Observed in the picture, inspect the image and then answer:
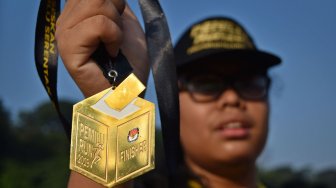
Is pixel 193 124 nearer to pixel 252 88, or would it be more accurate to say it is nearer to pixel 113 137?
pixel 252 88

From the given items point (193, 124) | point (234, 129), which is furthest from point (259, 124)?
point (193, 124)

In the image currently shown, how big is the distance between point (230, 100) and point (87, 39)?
969 mm

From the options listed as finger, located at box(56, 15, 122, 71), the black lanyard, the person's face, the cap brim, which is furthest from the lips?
finger, located at box(56, 15, 122, 71)

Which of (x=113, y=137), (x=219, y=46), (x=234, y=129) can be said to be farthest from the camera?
(x=219, y=46)

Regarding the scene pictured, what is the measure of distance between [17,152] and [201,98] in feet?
73.3

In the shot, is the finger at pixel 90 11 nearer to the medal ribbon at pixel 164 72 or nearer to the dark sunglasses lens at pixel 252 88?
the medal ribbon at pixel 164 72

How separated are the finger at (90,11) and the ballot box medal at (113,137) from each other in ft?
0.44

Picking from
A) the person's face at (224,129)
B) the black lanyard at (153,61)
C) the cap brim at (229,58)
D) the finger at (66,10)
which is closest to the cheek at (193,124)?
the person's face at (224,129)

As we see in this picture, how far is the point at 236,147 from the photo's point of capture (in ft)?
6.42

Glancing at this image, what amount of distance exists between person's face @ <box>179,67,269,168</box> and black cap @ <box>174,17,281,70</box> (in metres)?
0.10

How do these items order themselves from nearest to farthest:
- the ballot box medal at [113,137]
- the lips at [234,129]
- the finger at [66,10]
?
the ballot box medal at [113,137] → the finger at [66,10] → the lips at [234,129]

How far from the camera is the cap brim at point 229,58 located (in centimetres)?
202

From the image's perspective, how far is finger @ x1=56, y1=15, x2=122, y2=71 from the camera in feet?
3.51

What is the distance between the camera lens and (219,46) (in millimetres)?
2127
